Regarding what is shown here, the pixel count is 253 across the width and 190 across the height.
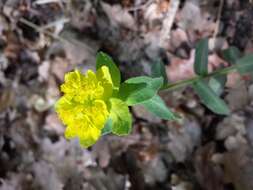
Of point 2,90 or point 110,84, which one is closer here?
point 110,84

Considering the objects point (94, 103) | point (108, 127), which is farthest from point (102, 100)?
point (108, 127)

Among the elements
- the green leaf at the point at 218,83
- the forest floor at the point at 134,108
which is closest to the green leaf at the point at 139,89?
the green leaf at the point at 218,83

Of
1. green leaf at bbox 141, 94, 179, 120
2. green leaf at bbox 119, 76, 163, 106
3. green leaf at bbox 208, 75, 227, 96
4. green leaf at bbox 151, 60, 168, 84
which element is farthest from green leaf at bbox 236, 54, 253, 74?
green leaf at bbox 119, 76, 163, 106

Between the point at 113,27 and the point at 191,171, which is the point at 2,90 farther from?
the point at 191,171

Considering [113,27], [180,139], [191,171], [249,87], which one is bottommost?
[191,171]

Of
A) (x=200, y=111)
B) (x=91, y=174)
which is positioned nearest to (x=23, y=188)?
(x=91, y=174)

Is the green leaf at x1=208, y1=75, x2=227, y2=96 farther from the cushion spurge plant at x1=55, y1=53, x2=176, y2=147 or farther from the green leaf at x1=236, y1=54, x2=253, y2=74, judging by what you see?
the cushion spurge plant at x1=55, y1=53, x2=176, y2=147

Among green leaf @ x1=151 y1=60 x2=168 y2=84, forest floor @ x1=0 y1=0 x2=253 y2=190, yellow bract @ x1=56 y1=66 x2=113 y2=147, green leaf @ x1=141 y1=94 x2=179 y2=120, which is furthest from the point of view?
forest floor @ x1=0 y1=0 x2=253 y2=190
